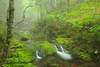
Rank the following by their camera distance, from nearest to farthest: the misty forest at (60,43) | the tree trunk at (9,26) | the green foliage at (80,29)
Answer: the tree trunk at (9,26) → the misty forest at (60,43) → the green foliage at (80,29)

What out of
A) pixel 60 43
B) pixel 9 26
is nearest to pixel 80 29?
pixel 60 43

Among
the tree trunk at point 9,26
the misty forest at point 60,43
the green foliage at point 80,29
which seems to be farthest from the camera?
the green foliage at point 80,29

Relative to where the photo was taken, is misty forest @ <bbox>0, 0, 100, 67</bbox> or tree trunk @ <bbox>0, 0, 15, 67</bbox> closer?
tree trunk @ <bbox>0, 0, 15, 67</bbox>

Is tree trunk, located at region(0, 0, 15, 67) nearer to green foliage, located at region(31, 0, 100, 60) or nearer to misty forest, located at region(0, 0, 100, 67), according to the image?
misty forest, located at region(0, 0, 100, 67)

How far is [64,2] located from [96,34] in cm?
1438

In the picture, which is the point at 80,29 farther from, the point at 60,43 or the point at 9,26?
the point at 9,26

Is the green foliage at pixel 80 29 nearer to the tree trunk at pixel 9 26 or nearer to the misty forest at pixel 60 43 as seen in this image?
the misty forest at pixel 60 43

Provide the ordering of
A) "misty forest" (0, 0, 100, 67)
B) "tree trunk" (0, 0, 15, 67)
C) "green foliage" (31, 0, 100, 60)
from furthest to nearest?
"green foliage" (31, 0, 100, 60) < "misty forest" (0, 0, 100, 67) < "tree trunk" (0, 0, 15, 67)

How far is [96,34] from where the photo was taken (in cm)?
691

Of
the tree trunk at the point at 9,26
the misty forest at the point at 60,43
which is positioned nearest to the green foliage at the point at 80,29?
the misty forest at the point at 60,43

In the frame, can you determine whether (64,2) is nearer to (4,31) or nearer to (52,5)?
(52,5)

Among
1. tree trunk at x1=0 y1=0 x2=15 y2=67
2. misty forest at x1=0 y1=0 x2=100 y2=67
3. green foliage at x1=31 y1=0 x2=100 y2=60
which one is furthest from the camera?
green foliage at x1=31 y1=0 x2=100 y2=60

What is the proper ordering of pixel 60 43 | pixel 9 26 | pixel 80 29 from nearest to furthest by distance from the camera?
pixel 9 26 < pixel 80 29 < pixel 60 43

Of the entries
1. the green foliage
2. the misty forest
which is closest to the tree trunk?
the misty forest
